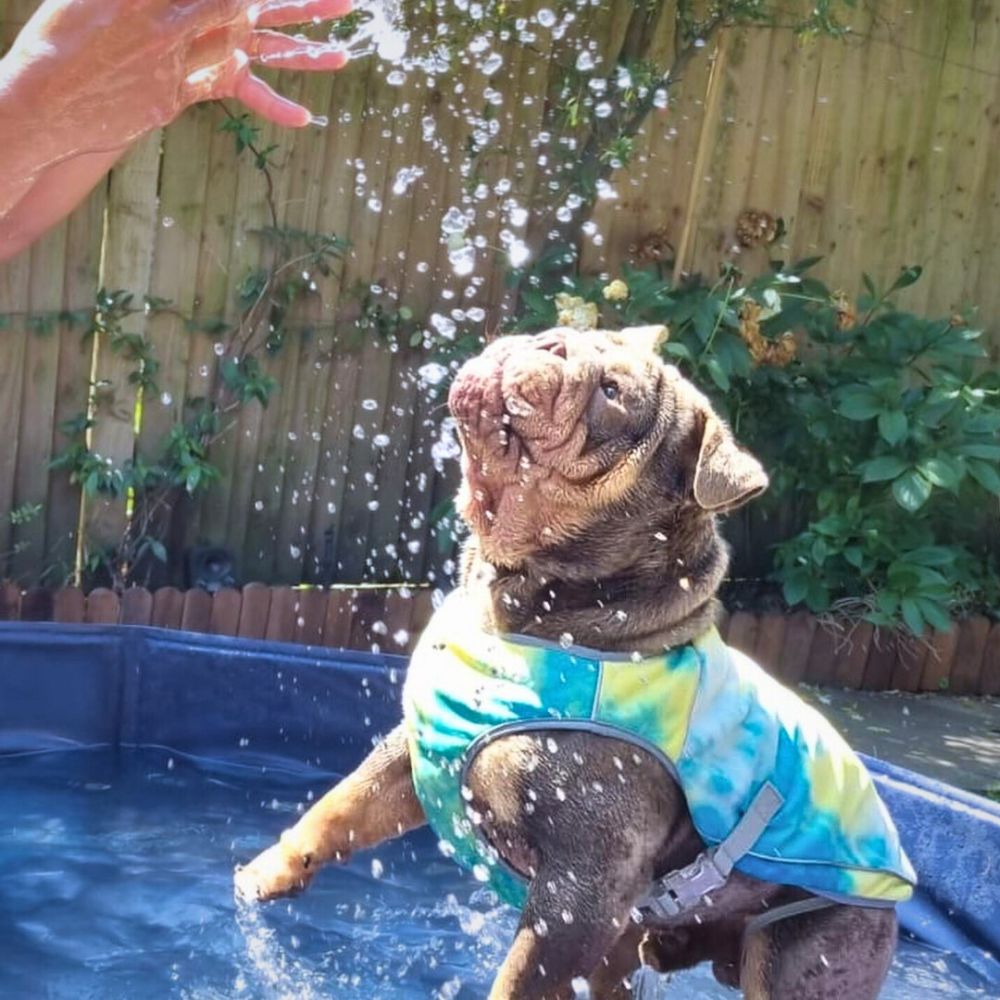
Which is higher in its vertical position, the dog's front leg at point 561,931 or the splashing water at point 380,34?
the splashing water at point 380,34

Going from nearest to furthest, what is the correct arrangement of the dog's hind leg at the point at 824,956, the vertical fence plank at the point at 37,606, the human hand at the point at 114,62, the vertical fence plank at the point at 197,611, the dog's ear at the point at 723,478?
the human hand at the point at 114,62, the dog's ear at the point at 723,478, the dog's hind leg at the point at 824,956, the vertical fence plank at the point at 37,606, the vertical fence plank at the point at 197,611

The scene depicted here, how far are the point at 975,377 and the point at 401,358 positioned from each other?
102 inches

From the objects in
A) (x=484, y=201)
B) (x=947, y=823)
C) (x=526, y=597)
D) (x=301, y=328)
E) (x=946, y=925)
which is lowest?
(x=946, y=925)

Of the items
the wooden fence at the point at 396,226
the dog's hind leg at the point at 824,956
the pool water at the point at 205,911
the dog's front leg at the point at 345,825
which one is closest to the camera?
the dog's hind leg at the point at 824,956

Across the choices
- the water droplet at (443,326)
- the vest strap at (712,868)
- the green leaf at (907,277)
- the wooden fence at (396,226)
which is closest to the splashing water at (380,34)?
the wooden fence at (396,226)

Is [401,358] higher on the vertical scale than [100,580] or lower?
higher

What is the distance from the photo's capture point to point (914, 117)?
7172mm

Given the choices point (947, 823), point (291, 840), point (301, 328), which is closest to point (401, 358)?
point (301, 328)

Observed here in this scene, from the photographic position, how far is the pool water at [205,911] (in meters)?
3.41

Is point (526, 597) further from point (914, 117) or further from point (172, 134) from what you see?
point (914, 117)

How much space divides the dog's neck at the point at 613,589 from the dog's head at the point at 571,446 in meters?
0.03

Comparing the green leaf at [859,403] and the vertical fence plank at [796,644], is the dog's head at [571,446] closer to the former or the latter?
the green leaf at [859,403]

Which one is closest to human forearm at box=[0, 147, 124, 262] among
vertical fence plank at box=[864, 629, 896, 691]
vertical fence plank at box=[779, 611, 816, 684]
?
vertical fence plank at box=[779, 611, 816, 684]

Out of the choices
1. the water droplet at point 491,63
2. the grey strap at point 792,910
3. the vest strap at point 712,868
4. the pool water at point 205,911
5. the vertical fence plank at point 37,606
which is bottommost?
the pool water at point 205,911
